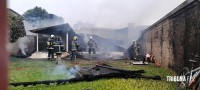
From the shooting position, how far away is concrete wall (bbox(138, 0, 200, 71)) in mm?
9602

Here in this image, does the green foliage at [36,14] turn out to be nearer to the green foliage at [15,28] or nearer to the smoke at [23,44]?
the smoke at [23,44]

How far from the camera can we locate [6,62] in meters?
1.14

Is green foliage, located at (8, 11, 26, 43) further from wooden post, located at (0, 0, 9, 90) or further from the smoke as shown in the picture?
wooden post, located at (0, 0, 9, 90)

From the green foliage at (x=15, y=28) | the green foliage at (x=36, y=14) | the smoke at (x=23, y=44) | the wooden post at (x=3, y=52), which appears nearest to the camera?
the wooden post at (x=3, y=52)

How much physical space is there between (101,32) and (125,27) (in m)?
3.47

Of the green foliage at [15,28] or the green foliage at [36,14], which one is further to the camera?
the green foliage at [36,14]

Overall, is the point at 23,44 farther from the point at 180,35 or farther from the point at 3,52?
the point at 3,52

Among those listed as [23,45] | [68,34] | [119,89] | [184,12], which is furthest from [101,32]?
[119,89]

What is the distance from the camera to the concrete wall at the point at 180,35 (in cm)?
960

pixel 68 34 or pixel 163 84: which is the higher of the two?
pixel 68 34

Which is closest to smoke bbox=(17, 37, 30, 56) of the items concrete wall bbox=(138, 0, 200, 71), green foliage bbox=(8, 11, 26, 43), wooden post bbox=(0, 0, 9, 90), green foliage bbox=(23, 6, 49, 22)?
green foliage bbox=(8, 11, 26, 43)

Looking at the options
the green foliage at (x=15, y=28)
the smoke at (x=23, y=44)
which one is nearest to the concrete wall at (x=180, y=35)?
the green foliage at (x=15, y=28)

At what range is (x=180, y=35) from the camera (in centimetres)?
1202

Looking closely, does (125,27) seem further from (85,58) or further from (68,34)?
(85,58)
